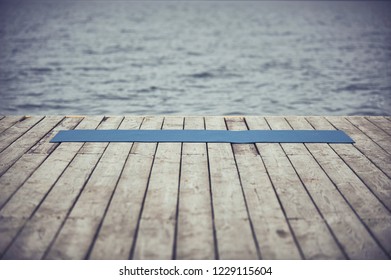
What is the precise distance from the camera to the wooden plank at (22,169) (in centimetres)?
285

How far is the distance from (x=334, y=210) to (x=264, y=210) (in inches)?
20.4

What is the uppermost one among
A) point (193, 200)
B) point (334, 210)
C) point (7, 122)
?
point (7, 122)

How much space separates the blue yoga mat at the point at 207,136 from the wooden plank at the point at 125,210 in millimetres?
397

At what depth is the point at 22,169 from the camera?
3.20 metres

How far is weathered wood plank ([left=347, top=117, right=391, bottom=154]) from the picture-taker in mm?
3881

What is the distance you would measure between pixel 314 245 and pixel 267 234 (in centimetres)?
30

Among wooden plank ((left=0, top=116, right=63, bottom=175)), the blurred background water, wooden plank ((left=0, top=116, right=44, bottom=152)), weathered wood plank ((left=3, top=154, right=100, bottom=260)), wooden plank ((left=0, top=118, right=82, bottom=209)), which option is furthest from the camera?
the blurred background water

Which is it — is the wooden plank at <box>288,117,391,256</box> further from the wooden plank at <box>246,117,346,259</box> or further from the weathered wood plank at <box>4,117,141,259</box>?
the weathered wood plank at <box>4,117,141,259</box>

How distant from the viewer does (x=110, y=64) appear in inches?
497

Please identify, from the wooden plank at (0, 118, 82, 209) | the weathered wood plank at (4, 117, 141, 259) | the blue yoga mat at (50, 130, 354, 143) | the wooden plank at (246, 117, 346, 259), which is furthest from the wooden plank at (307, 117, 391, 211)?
the wooden plank at (0, 118, 82, 209)

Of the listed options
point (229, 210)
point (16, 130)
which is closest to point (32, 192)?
point (229, 210)

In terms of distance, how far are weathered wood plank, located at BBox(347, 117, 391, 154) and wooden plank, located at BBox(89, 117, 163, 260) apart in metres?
2.48

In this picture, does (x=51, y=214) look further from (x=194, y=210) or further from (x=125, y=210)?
(x=194, y=210)

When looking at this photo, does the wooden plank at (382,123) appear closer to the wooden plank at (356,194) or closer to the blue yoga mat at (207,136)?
the blue yoga mat at (207,136)
